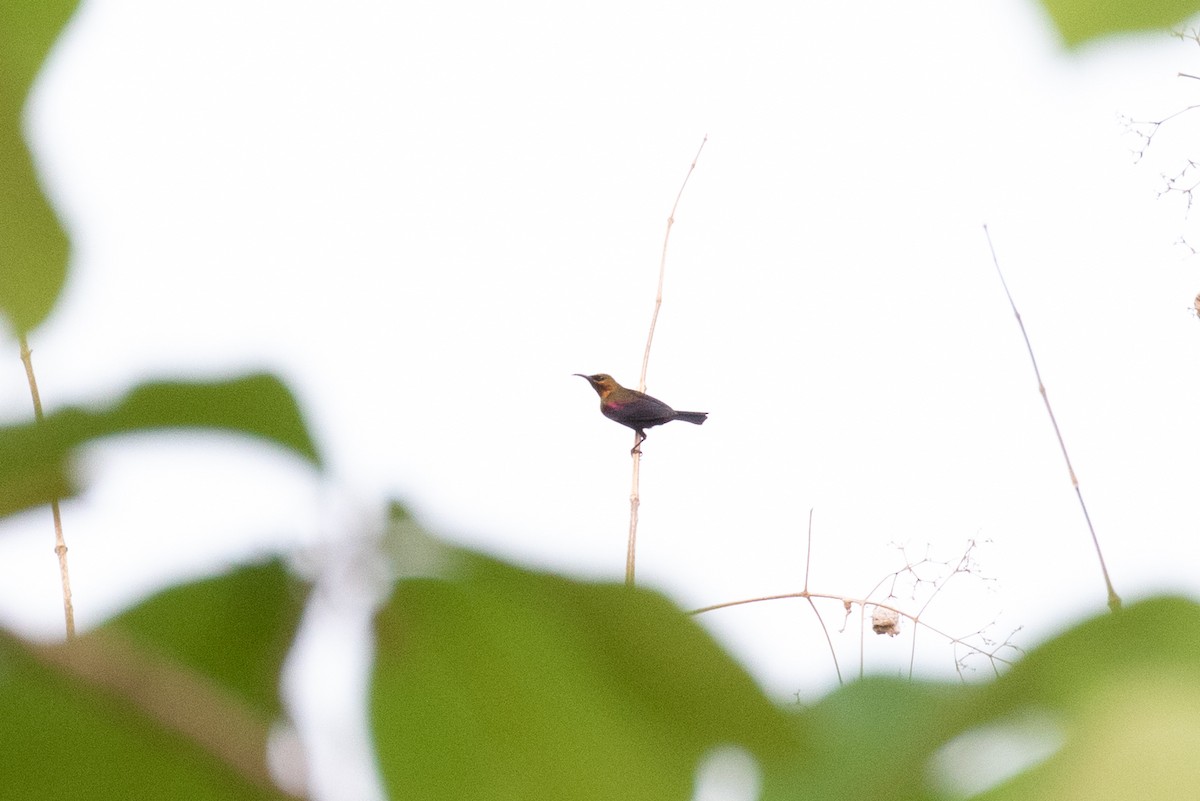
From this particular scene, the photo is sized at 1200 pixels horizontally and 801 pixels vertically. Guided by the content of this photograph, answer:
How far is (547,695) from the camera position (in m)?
0.09

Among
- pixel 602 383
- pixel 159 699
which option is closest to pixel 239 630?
pixel 159 699

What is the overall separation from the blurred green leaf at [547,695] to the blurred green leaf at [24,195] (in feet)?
0.17

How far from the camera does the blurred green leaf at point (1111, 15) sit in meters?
0.10

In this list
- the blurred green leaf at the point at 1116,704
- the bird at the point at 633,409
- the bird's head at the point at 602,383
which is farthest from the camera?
the bird's head at the point at 602,383

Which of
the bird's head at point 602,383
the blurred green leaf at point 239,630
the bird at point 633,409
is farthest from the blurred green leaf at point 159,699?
Answer: the bird's head at point 602,383

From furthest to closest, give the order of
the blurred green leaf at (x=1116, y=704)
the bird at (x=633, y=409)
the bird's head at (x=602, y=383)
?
the bird's head at (x=602, y=383) < the bird at (x=633, y=409) < the blurred green leaf at (x=1116, y=704)

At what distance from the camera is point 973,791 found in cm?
9

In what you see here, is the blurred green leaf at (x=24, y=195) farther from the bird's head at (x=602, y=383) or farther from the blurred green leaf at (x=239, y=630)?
the bird's head at (x=602, y=383)

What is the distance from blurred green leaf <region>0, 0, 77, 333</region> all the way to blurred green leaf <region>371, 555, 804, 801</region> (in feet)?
0.17

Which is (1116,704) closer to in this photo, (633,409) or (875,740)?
(875,740)

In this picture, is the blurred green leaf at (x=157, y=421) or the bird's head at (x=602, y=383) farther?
the bird's head at (x=602, y=383)

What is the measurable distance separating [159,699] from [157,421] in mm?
25

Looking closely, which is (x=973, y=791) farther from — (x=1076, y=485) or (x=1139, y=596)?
(x=1076, y=485)

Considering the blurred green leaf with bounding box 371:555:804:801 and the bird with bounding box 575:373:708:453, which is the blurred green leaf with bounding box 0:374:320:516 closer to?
the blurred green leaf with bounding box 371:555:804:801
